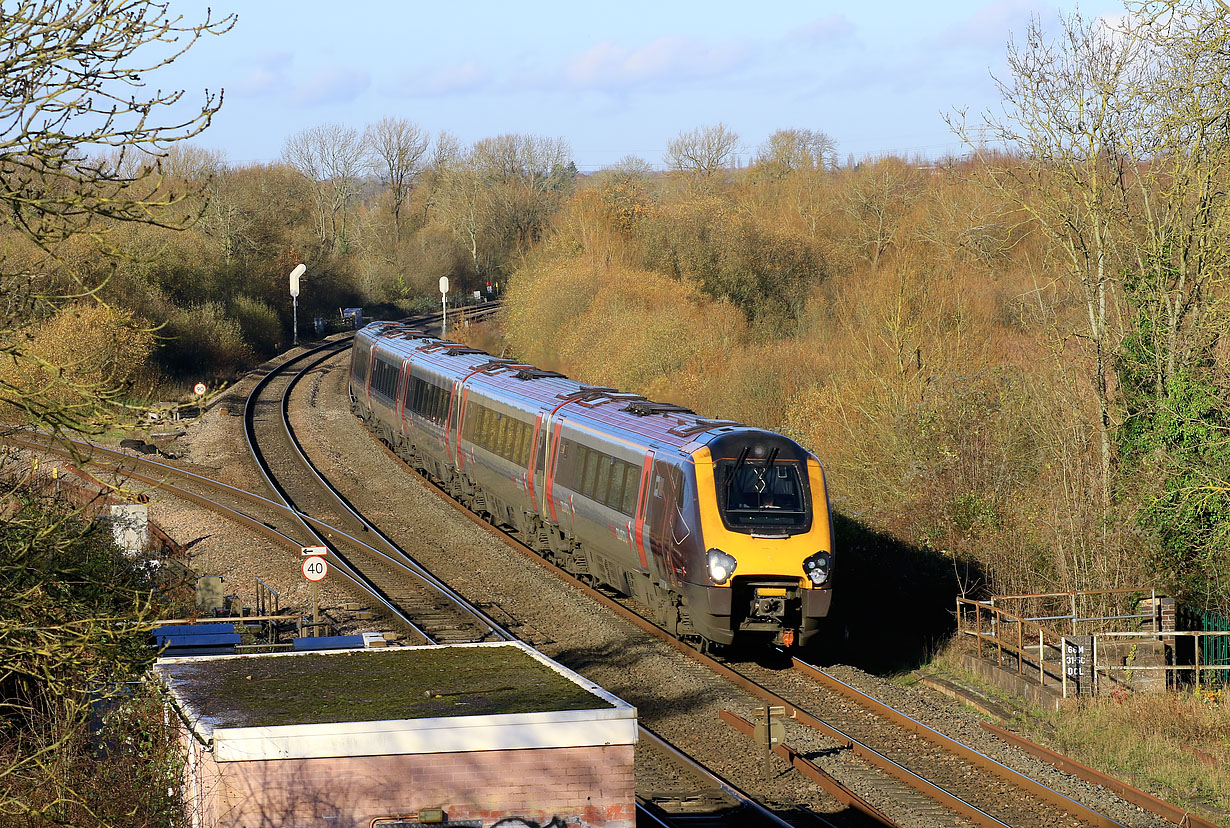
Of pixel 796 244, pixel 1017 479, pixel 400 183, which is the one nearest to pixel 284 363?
pixel 796 244

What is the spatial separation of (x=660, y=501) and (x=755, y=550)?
1473mm

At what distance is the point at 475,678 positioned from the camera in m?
9.12

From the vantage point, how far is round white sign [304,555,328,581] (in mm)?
15953

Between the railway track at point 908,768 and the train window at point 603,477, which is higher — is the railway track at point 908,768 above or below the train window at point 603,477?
below

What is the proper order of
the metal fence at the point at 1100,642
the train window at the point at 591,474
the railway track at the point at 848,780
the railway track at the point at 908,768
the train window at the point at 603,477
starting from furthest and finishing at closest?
the train window at the point at 591,474 < the train window at the point at 603,477 < the metal fence at the point at 1100,642 < the railway track at the point at 908,768 < the railway track at the point at 848,780

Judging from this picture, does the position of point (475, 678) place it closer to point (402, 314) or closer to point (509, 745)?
point (509, 745)

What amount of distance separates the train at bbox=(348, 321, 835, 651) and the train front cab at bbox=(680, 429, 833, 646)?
0.04ft

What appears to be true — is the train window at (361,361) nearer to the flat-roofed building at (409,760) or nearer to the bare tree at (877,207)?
the bare tree at (877,207)

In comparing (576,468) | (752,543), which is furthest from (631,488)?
(752,543)

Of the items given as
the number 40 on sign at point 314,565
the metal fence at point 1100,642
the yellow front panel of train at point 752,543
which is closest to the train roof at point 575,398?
the yellow front panel of train at point 752,543

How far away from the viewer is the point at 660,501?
48.1ft

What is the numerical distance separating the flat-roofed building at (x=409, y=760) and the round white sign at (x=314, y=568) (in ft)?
25.2

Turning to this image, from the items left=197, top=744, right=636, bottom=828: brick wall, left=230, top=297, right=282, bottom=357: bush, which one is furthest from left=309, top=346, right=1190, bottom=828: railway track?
left=230, top=297, right=282, bottom=357: bush

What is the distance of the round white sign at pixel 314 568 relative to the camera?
628 inches
